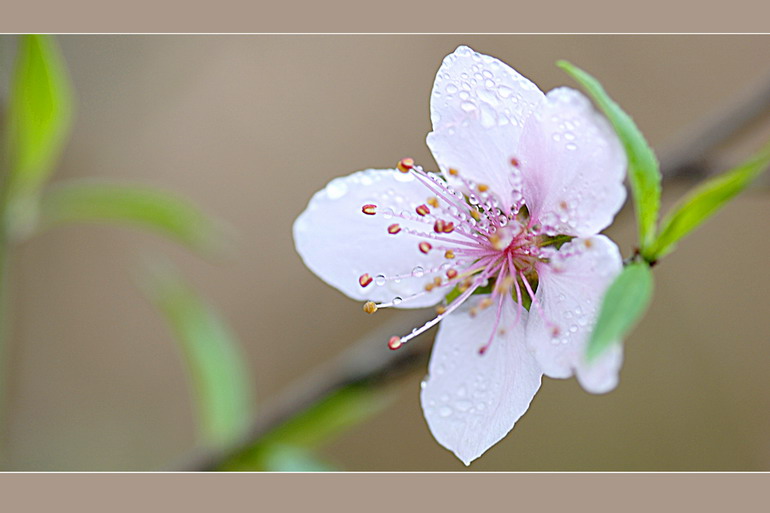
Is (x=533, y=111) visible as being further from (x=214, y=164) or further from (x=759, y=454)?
(x=214, y=164)

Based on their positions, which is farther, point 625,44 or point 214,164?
point 214,164

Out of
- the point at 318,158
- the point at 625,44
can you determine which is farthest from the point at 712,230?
the point at 318,158

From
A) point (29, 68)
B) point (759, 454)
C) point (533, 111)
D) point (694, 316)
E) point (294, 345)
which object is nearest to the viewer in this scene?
point (533, 111)

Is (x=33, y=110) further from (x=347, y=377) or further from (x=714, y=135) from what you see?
(x=714, y=135)

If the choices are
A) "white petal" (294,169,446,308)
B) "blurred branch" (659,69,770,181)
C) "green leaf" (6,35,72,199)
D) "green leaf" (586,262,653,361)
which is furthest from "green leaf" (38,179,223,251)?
"green leaf" (586,262,653,361)

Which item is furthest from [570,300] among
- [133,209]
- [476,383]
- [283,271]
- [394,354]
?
[283,271]

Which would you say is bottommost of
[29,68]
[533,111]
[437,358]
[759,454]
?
[759,454]

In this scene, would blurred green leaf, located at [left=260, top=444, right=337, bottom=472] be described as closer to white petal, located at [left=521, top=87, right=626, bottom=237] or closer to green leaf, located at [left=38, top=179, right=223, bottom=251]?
green leaf, located at [left=38, top=179, right=223, bottom=251]
